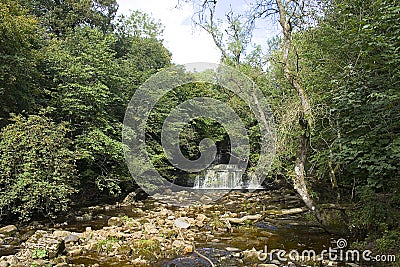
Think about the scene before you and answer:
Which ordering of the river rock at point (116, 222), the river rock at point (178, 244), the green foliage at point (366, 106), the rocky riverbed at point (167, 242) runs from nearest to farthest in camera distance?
the green foliage at point (366, 106), the rocky riverbed at point (167, 242), the river rock at point (178, 244), the river rock at point (116, 222)

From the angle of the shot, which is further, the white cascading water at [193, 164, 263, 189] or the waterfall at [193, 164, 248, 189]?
the waterfall at [193, 164, 248, 189]

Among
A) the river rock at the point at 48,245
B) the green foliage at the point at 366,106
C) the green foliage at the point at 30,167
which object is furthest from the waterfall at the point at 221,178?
the river rock at the point at 48,245

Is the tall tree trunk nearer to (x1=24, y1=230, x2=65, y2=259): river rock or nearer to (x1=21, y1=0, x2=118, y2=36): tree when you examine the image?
(x1=24, y1=230, x2=65, y2=259): river rock

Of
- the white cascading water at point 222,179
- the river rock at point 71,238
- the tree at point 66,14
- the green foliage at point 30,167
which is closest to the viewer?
the river rock at point 71,238

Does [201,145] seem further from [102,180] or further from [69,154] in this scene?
[69,154]

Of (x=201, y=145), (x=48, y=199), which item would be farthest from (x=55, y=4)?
(x=48, y=199)

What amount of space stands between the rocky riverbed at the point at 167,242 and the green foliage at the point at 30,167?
758mm

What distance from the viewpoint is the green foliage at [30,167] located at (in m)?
8.27

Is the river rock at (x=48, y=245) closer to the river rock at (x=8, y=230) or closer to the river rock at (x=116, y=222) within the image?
the river rock at (x=8, y=230)

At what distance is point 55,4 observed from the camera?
61.4ft

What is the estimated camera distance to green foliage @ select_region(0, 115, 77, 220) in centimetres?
827

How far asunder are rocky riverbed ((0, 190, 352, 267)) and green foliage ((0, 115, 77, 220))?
758 millimetres

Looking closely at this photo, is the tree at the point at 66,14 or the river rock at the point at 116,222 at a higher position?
the tree at the point at 66,14

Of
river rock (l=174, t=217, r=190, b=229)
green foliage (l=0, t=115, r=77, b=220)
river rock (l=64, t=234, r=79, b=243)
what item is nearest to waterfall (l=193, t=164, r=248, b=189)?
river rock (l=174, t=217, r=190, b=229)
